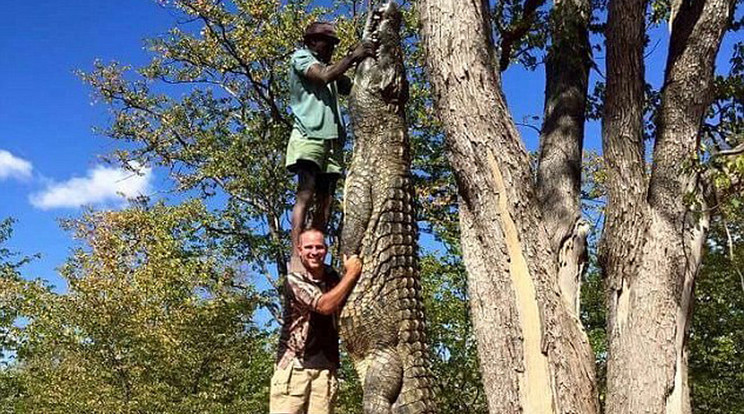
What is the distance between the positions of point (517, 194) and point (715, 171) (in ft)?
4.34

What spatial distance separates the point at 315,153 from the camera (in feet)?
14.8

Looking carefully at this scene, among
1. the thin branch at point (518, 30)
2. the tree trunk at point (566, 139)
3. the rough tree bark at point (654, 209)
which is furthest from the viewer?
the thin branch at point (518, 30)

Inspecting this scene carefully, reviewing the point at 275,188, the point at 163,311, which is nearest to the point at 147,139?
the point at 275,188

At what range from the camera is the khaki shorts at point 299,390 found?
4.05m

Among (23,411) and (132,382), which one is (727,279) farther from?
(23,411)

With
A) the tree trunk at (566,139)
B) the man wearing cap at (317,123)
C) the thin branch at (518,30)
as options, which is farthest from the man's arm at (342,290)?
the thin branch at (518,30)

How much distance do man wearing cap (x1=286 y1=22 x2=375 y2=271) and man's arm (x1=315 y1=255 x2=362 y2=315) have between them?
408 millimetres

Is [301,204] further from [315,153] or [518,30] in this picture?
[518,30]

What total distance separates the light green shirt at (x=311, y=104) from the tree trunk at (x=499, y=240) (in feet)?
2.60

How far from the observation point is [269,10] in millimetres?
14500

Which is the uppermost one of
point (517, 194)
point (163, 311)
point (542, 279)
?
point (163, 311)

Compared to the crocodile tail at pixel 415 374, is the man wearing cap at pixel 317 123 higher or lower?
higher

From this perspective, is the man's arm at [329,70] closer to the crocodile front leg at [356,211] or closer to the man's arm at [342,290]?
the crocodile front leg at [356,211]

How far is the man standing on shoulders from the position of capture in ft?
13.3
